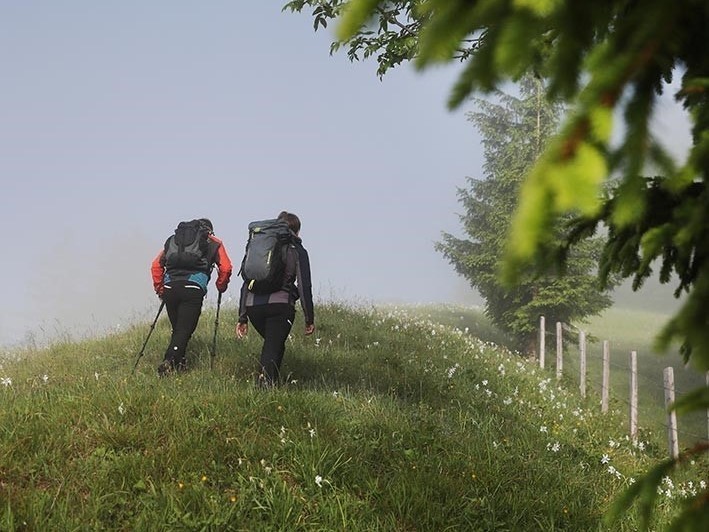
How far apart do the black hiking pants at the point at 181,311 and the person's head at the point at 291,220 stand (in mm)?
1699

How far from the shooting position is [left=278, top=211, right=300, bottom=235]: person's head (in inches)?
281

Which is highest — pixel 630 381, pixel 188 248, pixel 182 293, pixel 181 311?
pixel 188 248

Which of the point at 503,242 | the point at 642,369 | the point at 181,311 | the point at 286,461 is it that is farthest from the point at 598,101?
the point at 642,369

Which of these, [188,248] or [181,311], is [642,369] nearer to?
[181,311]

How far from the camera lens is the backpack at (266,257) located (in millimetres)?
6684

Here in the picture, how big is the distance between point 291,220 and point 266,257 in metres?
0.73

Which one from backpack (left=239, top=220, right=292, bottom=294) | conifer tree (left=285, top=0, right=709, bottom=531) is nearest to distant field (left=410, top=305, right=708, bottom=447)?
backpack (left=239, top=220, right=292, bottom=294)

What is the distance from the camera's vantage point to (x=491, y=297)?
21406 mm

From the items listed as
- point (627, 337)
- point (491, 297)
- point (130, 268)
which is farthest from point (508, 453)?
point (130, 268)

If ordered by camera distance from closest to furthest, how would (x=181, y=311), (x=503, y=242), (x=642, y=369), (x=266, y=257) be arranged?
(x=266, y=257) < (x=181, y=311) < (x=503, y=242) < (x=642, y=369)

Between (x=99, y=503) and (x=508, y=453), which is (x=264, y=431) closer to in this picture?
(x=99, y=503)

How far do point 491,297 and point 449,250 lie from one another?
305 centimetres

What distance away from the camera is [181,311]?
771cm

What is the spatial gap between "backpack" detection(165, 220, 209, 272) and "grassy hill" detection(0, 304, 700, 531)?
1.52m
